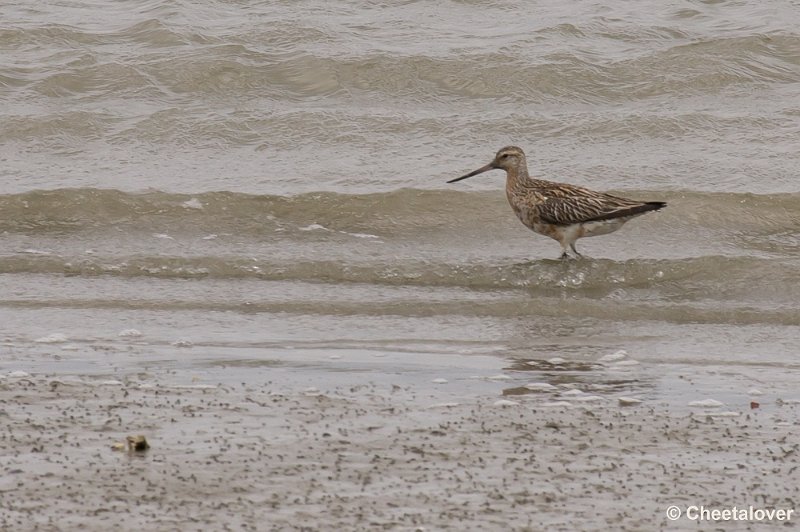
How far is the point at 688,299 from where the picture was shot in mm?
9297

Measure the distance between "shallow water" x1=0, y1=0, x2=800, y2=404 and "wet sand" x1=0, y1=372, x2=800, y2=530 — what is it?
20.3 inches

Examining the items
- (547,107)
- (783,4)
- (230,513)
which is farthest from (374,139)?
(230,513)

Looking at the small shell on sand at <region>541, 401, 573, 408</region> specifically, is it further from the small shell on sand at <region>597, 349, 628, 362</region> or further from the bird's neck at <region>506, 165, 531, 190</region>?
the bird's neck at <region>506, 165, 531, 190</region>

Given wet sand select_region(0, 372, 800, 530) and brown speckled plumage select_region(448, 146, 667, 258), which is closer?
wet sand select_region(0, 372, 800, 530)

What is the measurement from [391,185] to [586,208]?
78.2 inches

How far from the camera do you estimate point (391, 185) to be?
11836mm

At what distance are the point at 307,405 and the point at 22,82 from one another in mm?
9338

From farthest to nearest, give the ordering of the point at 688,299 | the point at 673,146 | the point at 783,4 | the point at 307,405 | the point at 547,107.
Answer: the point at 783,4 → the point at 547,107 → the point at 673,146 → the point at 688,299 → the point at 307,405

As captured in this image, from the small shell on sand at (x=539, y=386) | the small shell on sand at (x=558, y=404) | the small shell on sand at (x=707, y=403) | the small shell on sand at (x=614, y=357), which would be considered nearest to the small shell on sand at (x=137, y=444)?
the small shell on sand at (x=558, y=404)

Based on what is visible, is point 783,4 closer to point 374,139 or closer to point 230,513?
point 374,139

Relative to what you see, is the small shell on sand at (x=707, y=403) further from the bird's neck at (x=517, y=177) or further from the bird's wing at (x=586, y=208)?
the bird's neck at (x=517, y=177)

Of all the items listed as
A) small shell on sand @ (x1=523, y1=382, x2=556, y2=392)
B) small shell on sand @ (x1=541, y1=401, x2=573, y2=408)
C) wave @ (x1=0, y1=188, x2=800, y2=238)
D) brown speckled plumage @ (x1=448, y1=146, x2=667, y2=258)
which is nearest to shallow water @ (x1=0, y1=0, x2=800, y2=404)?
wave @ (x1=0, y1=188, x2=800, y2=238)

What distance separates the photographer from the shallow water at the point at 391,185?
805 centimetres

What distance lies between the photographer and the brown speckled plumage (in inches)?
408
